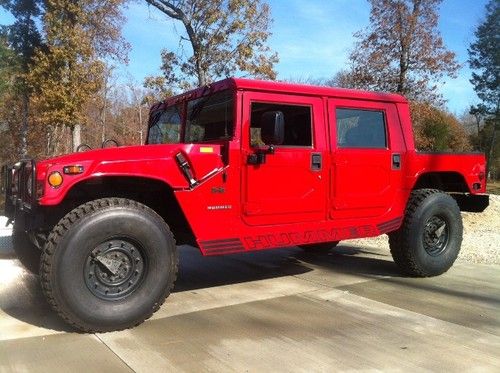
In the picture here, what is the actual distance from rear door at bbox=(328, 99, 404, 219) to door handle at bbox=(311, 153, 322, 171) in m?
0.18

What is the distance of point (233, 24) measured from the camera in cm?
1349

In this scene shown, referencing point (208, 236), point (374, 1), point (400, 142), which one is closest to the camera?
point (208, 236)

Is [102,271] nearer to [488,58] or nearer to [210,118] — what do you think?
[210,118]

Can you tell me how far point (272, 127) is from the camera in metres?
4.25

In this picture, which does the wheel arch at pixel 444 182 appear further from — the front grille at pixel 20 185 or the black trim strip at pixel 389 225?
the front grille at pixel 20 185

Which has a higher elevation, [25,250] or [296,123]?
[296,123]

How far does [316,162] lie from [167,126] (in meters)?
1.75

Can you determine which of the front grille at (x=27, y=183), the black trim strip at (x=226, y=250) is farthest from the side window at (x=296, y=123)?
the front grille at (x=27, y=183)

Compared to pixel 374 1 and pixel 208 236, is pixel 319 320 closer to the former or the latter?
pixel 208 236

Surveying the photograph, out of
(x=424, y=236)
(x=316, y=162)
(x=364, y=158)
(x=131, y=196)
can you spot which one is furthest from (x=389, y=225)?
(x=131, y=196)

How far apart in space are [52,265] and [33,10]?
53.5 ft

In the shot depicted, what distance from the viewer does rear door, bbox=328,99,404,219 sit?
5.04 m

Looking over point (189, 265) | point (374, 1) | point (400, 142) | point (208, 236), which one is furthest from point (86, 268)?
point (374, 1)

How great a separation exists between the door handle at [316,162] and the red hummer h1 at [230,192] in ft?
0.06
